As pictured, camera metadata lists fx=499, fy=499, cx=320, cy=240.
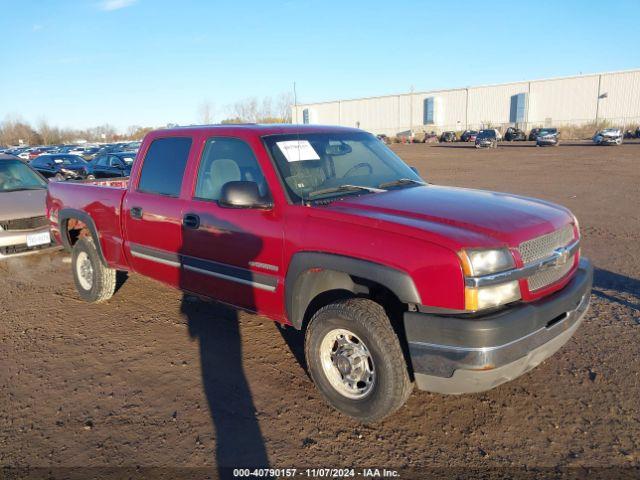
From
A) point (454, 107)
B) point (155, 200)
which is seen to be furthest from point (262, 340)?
point (454, 107)

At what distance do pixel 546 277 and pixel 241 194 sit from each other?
2057 millimetres

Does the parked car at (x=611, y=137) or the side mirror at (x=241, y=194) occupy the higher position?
the side mirror at (x=241, y=194)

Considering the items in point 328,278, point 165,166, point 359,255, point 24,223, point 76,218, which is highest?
point 165,166

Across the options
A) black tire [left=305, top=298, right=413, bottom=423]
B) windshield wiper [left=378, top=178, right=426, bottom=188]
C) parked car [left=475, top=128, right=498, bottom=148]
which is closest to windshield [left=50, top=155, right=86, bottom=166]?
windshield wiper [left=378, top=178, right=426, bottom=188]

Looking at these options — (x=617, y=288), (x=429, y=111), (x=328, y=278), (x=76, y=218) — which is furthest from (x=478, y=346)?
(x=429, y=111)

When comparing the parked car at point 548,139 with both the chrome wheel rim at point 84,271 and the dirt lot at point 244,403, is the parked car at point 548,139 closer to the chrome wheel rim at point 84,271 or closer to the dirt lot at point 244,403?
the dirt lot at point 244,403


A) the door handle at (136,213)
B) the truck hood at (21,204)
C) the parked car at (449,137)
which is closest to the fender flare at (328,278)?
the door handle at (136,213)

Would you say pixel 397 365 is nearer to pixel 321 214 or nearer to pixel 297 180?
pixel 321 214

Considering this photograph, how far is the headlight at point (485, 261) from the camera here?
272 centimetres

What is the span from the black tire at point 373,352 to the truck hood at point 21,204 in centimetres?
589

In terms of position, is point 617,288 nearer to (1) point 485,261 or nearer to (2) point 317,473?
(1) point 485,261

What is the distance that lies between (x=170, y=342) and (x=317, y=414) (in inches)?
72.9

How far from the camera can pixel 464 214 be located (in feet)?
10.5

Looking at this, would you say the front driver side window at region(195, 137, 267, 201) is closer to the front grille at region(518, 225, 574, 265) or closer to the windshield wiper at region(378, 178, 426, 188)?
the windshield wiper at region(378, 178, 426, 188)
